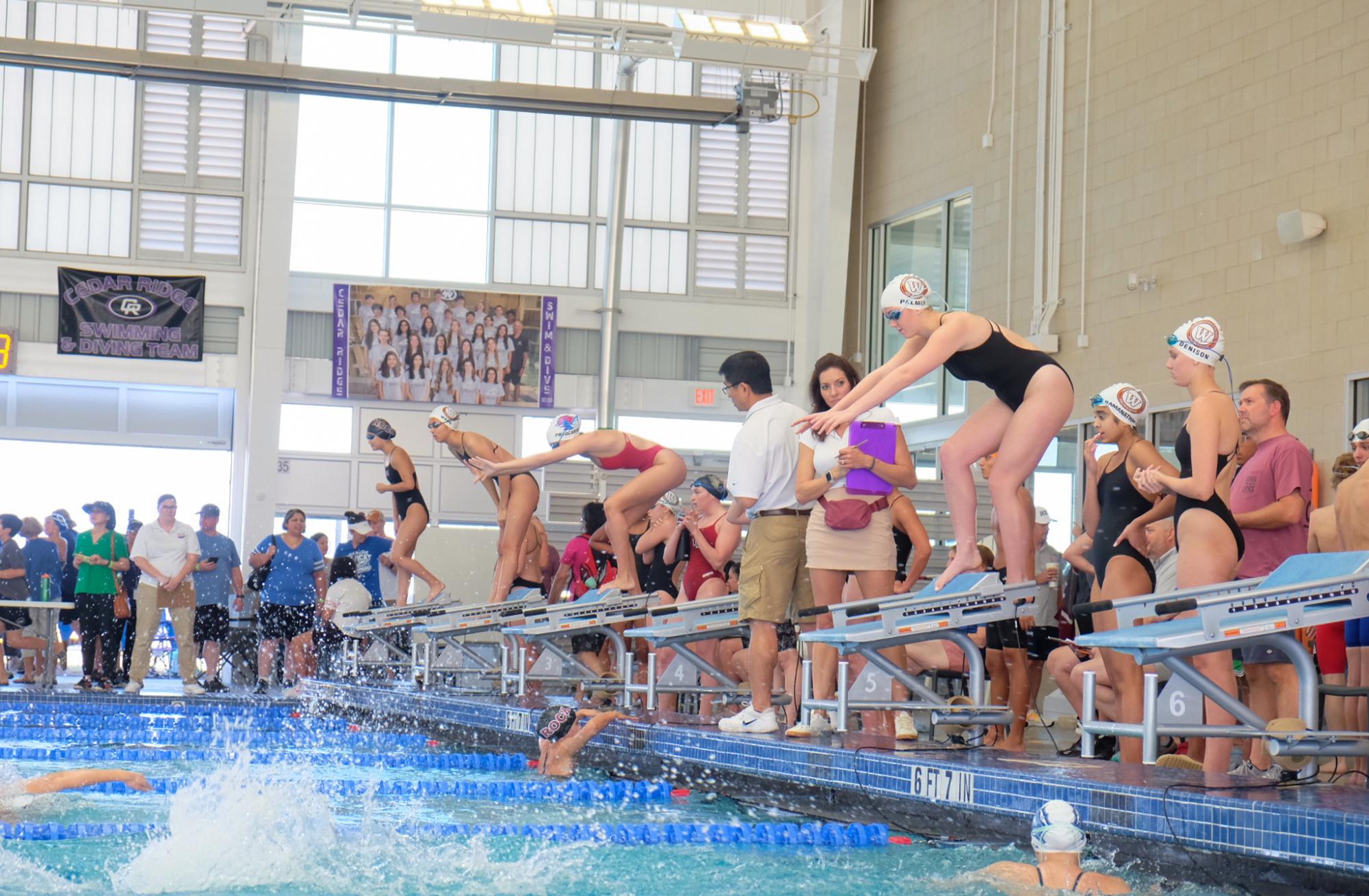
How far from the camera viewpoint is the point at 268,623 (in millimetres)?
11875

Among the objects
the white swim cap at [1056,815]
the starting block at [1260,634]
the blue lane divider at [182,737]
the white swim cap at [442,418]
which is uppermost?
the white swim cap at [442,418]

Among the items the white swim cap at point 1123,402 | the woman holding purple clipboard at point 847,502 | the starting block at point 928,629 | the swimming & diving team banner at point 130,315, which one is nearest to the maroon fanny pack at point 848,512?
the woman holding purple clipboard at point 847,502

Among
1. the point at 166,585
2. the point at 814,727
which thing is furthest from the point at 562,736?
the point at 166,585

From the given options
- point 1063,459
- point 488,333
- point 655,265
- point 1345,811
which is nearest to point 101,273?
point 488,333

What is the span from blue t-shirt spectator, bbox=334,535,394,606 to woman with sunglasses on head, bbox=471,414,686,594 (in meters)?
4.47

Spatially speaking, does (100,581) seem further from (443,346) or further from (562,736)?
(443,346)

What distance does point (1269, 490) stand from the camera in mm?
5246

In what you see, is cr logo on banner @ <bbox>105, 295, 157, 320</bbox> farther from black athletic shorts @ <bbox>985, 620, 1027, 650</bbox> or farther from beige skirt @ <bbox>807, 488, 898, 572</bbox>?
beige skirt @ <bbox>807, 488, 898, 572</bbox>

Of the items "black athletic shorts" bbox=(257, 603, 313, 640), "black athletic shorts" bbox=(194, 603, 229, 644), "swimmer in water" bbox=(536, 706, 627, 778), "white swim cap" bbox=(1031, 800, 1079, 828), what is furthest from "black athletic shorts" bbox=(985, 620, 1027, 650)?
"black athletic shorts" bbox=(194, 603, 229, 644)

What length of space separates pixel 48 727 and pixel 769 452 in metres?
5.16

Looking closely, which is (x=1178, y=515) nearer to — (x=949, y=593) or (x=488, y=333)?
(x=949, y=593)

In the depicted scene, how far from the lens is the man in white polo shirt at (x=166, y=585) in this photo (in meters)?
10.8

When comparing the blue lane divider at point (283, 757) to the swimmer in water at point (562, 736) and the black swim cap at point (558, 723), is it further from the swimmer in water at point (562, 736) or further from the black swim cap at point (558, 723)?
the black swim cap at point (558, 723)

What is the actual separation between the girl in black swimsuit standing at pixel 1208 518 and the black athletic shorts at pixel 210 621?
8653 millimetres
